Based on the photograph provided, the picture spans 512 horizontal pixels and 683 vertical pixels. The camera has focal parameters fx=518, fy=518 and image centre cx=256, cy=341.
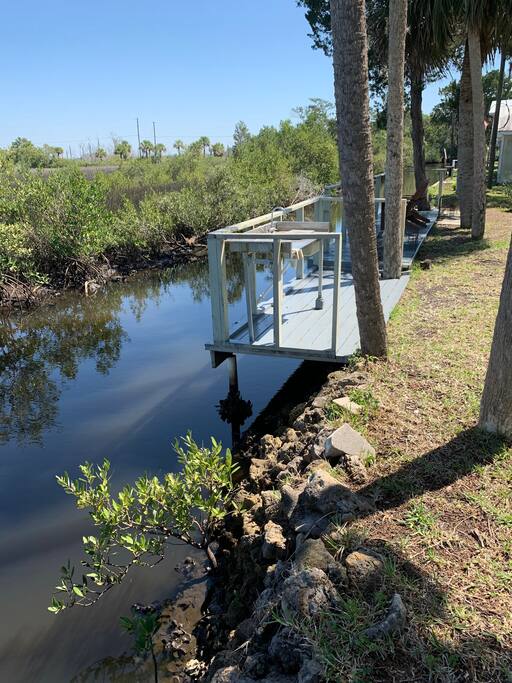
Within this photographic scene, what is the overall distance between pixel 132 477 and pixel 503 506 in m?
3.99

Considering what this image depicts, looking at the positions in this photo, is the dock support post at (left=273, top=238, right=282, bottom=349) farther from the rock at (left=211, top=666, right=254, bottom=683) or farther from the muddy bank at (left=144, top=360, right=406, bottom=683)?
the rock at (left=211, top=666, right=254, bottom=683)

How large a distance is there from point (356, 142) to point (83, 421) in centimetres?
519

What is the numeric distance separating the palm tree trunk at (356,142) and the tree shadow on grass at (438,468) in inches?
77.2

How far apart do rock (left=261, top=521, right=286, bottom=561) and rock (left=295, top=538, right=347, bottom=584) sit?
44cm

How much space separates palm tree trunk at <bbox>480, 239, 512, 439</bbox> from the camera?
3658 mm

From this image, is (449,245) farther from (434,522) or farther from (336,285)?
(434,522)

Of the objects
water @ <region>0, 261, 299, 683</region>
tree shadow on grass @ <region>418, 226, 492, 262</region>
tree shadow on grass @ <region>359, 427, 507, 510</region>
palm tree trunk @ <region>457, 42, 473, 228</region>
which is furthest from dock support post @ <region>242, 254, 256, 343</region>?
palm tree trunk @ <region>457, 42, 473, 228</region>

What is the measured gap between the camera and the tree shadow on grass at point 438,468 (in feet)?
11.6

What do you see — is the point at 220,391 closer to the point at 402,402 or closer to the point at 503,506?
the point at 402,402

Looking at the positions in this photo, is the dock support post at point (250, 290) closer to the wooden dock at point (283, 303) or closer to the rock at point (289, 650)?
the wooden dock at point (283, 303)

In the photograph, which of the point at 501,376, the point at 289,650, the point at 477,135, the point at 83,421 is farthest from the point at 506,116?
the point at 289,650

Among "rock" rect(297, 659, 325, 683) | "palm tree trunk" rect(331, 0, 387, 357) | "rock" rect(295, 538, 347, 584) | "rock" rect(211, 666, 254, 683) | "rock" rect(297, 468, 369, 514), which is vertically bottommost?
"rock" rect(211, 666, 254, 683)

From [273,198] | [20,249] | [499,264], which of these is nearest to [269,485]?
[499,264]

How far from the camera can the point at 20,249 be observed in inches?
504
